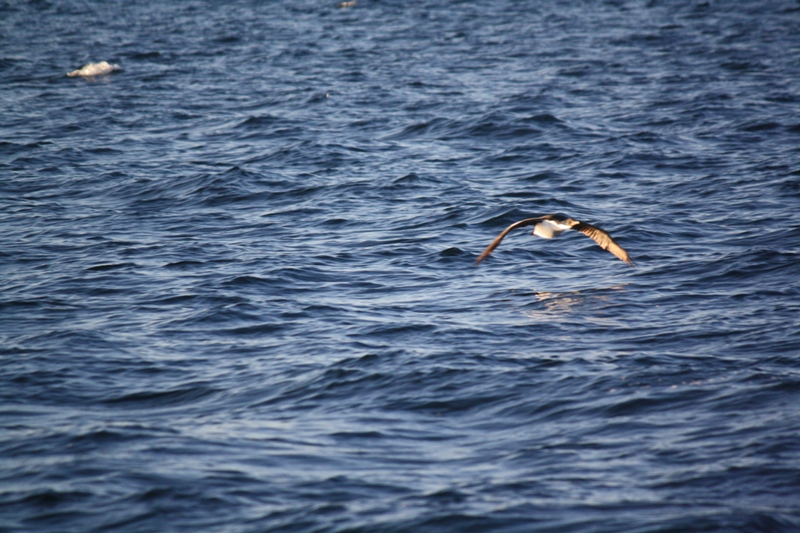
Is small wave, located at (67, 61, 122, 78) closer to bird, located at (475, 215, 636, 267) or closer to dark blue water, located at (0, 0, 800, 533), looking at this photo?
dark blue water, located at (0, 0, 800, 533)

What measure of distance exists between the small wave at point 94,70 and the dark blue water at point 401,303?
968 mm

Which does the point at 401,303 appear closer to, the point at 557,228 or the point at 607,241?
the point at 557,228

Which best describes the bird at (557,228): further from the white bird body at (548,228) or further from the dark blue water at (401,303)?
the dark blue water at (401,303)

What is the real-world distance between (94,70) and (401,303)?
18.8 m

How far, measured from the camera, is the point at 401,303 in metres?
11.9

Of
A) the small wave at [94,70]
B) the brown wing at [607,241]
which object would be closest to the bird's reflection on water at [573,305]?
the brown wing at [607,241]

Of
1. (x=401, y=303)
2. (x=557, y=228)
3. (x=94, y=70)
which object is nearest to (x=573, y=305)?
(x=557, y=228)

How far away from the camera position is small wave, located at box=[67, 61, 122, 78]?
2709cm

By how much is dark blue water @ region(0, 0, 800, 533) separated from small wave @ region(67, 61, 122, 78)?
968 mm

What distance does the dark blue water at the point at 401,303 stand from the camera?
25.0 ft

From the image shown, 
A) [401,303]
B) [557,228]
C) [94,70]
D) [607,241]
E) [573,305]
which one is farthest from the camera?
[94,70]

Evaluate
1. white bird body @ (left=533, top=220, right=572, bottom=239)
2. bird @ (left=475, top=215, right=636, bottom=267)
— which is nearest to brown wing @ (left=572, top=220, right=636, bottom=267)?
bird @ (left=475, top=215, right=636, bottom=267)

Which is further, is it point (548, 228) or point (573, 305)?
point (573, 305)

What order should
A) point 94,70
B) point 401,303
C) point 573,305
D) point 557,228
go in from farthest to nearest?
point 94,70 < point 401,303 < point 573,305 < point 557,228
